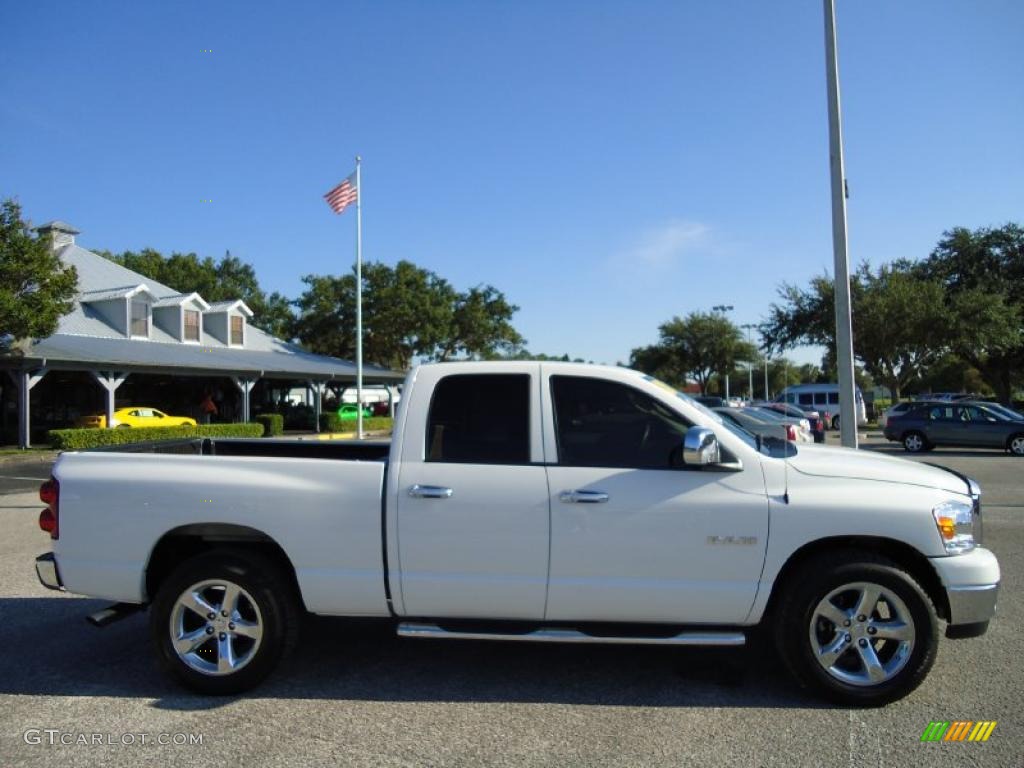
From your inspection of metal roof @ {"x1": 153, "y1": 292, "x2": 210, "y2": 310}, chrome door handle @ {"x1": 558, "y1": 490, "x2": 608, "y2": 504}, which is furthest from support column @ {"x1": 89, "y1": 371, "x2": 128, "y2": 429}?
chrome door handle @ {"x1": 558, "y1": 490, "x2": 608, "y2": 504}

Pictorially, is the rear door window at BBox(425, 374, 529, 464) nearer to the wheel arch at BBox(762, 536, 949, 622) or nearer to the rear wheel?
the wheel arch at BBox(762, 536, 949, 622)

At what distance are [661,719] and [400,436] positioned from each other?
2.05 metres

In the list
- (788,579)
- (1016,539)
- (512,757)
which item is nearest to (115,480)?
(512,757)

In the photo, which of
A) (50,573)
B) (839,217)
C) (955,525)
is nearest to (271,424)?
(839,217)

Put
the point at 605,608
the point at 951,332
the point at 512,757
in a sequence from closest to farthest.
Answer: the point at 512,757 < the point at 605,608 < the point at 951,332

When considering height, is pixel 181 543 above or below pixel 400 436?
below

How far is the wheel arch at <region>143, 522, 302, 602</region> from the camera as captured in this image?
13.9 ft

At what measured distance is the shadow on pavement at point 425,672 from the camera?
13.6 ft

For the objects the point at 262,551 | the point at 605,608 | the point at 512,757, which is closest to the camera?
the point at 512,757

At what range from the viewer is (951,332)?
3475cm

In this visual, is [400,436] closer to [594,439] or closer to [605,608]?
[594,439]

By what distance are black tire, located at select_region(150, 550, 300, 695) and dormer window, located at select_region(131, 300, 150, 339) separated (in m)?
30.2

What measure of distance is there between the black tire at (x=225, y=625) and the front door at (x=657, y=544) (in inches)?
61.0

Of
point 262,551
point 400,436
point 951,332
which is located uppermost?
point 951,332
